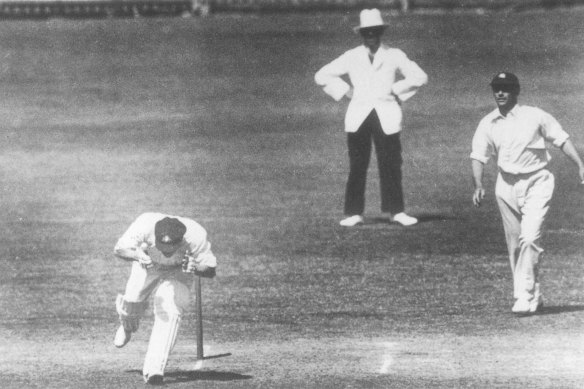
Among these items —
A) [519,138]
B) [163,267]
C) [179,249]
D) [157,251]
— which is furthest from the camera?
[519,138]

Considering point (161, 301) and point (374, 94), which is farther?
point (374, 94)

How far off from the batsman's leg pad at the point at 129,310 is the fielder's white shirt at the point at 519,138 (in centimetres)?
358

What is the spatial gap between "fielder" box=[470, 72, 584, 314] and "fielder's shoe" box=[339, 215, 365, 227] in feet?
13.4

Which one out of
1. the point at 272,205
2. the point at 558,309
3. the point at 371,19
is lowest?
the point at 558,309

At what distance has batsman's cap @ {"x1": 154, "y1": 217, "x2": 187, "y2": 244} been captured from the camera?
44.8 feet

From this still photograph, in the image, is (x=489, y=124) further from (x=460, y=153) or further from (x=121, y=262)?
(x=460, y=153)

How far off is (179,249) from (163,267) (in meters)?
0.32

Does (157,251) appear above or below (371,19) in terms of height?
below

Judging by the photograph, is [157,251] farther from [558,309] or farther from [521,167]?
[558,309]

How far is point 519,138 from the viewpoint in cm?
1595

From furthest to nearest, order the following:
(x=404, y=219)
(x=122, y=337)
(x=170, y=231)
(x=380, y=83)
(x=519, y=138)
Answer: (x=404, y=219), (x=380, y=83), (x=519, y=138), (x=122, y=337), (x=170, y=231)

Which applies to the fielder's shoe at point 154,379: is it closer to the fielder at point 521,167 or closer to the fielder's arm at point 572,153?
the fielder at point 521,167

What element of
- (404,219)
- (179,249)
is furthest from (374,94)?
(179,249)

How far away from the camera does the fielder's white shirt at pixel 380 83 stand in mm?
19359
